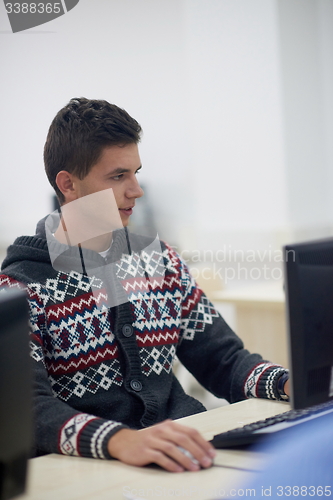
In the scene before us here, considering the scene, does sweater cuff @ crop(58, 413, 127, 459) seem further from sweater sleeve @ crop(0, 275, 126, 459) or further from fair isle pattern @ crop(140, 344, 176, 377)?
fair isle pattern @ crop(140, 344, 176, 377)

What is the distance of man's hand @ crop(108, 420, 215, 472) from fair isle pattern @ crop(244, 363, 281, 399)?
0.37 m

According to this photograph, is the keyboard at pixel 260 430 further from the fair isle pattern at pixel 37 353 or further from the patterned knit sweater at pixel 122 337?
the fair isle pattern at pixel 37 353

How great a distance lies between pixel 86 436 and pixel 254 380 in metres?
0.42

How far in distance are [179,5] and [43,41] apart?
0.94 meters

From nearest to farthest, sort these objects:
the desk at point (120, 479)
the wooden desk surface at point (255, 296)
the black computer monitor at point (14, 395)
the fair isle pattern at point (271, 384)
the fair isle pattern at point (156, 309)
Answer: the black computer monitor at point (14, 395) < the desk at point (120, 479) < the fair isle pattern at point (271, 384) < the fair isle pattern at point (156, 309) < the wooden desk surface at point (255, 296)

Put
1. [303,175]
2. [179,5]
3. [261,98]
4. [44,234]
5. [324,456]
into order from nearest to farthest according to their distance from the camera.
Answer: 1. [324,456]
2. [44,234]
3. [179,5]
4. [261,98]
5. [303,175]

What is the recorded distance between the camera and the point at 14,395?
A: 0.51 meters

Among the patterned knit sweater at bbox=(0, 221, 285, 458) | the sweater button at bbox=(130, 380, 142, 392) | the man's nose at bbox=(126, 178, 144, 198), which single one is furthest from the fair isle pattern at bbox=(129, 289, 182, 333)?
the man's nose at bbox=(126, 178, 144, 198)

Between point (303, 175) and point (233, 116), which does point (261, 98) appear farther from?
point (303, 175)

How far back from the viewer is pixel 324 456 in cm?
42

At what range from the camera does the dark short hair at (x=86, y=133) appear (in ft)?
3.77

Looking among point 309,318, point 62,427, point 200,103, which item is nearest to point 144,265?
point 62,427

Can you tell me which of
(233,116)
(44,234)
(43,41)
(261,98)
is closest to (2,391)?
(44,234)

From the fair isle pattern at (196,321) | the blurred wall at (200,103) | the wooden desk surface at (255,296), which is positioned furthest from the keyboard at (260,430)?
the wooden desk surface at (255,296)
